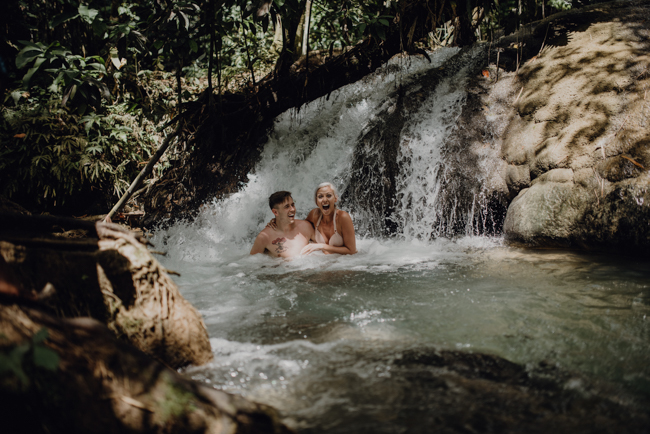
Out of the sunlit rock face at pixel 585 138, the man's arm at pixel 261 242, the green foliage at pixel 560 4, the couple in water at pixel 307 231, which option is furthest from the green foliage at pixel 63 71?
the green foliage at pixel 560 4

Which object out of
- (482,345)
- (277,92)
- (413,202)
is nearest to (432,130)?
(413,202)

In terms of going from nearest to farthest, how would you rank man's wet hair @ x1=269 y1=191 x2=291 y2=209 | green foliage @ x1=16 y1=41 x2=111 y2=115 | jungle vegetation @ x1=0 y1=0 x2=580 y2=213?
green foliage @ x1=16 y1=41 x2=111 y2=115, man's wet hair @ x1=269 y1=191 x2=291 y2=209, jungle vegetation @ x1=0 y1=0 x2=580 y2=213

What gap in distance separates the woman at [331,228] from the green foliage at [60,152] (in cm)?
354

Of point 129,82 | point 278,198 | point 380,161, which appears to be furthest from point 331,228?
point 129,82

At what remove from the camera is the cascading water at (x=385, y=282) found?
7.02 ft

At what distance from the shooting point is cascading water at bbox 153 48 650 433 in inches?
84.3

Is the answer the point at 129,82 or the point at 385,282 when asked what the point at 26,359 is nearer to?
the point at 385,282

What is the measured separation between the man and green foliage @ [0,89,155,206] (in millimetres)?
3377

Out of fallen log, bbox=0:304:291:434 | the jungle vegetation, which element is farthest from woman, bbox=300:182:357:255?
fallen log, bbox=0:304:291:434

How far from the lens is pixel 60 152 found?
682 centimetres

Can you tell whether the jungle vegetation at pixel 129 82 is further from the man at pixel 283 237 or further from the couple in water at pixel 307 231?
the man at pixel 283 237

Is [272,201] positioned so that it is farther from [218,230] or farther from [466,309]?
[466,309]

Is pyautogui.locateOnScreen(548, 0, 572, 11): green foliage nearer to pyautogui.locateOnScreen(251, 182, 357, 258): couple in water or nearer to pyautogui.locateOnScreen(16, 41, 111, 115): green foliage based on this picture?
pyautogui.locateOnScreen(251, 182, 357, 258): couple in water

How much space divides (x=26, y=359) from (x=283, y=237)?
4030 millimetres
